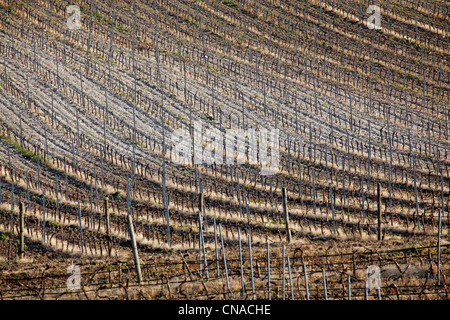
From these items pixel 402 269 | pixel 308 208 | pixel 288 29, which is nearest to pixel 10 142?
pixel 308 208

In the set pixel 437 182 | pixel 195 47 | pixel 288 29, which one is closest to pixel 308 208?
pixel 437 182

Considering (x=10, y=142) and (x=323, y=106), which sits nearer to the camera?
(x=10, y=142)

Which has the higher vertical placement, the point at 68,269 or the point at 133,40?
the point at 133,40

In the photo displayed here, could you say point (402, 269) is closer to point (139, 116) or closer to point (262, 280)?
point (262, 280)

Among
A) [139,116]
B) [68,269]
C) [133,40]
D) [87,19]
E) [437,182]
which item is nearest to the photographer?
[68,269]

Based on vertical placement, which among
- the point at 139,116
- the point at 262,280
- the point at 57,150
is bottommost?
the point at 262,280

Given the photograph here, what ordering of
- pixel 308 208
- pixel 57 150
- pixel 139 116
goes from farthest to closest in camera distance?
pixel 139 116
pixel 57 150
pixel 308 208
